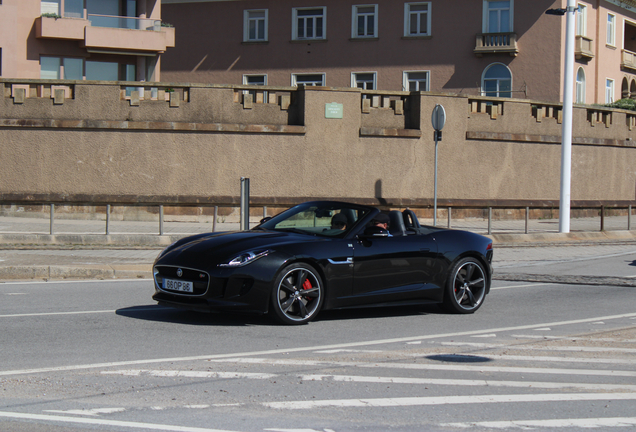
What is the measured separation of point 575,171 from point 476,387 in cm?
2572

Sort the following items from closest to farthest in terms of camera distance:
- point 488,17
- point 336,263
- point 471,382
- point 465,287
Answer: point 471,382, point 336,263, point 465,287, point 488,17

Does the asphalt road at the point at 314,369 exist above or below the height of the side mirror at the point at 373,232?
below

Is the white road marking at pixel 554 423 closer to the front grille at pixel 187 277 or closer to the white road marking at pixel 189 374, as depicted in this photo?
the white road marking at pixel 189 374

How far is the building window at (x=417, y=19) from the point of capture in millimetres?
38969

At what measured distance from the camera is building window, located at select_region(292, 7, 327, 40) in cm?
4006

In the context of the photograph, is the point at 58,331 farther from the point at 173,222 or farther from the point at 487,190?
the point at 487,190

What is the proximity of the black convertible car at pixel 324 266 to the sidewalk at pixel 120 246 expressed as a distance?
391 cm

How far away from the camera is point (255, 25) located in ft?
134

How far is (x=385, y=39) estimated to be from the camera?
3931 centimetres

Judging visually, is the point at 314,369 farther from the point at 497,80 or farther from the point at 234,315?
the point at 497,80

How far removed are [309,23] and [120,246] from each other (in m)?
25.8

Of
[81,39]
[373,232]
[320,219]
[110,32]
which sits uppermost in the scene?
[110,32]

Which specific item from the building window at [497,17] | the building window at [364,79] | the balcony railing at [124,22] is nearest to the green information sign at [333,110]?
the balcony railing at [124,22]

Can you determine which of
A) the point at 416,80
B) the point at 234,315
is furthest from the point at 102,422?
the point at 416,80
